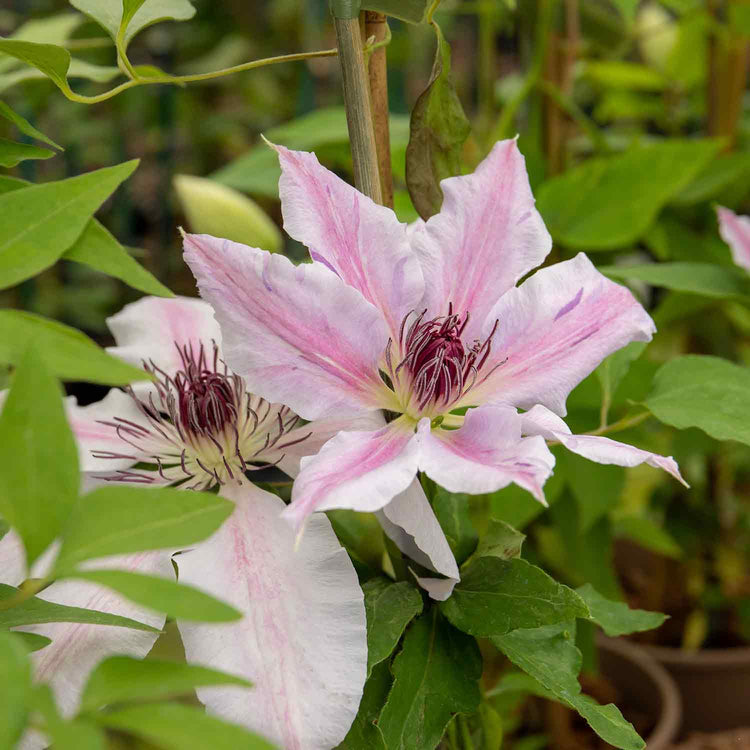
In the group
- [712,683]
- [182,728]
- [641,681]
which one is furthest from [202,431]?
[712,683]

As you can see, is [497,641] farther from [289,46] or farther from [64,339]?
[289,46]

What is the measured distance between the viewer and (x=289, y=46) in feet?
7.98

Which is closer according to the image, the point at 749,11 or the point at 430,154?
the point at 430,154

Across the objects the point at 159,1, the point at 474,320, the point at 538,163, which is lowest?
the point at 538,163

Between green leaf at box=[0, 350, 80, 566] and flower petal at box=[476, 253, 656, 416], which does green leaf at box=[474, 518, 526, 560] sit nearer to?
flower petal at box=[476, 253, 656, 416]

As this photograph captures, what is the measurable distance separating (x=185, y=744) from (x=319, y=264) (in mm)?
161

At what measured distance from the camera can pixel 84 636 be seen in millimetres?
322

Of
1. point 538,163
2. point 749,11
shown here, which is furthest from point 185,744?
point 749,11

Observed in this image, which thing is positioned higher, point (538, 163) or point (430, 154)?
point (430, 154)

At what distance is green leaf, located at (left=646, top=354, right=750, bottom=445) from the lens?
1.38ft

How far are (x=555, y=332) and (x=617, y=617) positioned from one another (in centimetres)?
17

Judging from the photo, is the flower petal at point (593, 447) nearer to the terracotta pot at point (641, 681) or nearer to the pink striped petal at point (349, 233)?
the pink striped petal at point (349, 233)

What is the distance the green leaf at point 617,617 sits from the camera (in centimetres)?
44

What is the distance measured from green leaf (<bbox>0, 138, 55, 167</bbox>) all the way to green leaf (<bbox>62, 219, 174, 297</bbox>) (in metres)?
0.06
